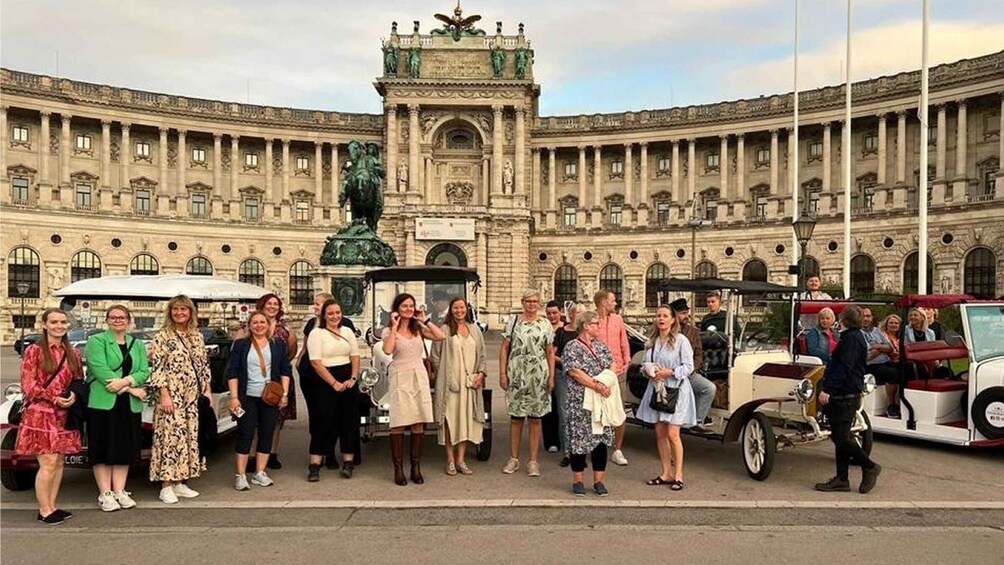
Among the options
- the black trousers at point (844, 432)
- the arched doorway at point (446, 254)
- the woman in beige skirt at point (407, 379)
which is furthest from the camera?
the arched doorway at point (446, 254)

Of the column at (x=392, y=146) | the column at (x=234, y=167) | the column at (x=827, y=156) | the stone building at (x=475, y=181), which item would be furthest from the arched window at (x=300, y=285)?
the column at (x=827, y=156)

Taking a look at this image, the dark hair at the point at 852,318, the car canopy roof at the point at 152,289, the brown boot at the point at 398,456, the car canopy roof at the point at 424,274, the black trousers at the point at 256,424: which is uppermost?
the car canopy roof at the point at 424,274

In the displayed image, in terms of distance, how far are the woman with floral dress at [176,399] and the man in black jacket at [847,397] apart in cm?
716

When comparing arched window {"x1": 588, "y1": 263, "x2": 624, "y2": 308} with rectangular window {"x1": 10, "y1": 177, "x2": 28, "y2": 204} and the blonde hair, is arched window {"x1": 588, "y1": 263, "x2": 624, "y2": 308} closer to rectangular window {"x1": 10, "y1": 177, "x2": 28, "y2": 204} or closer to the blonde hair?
rectangular window {"x1": 10, "y1": 177, "x2": 28, "y2": 204}

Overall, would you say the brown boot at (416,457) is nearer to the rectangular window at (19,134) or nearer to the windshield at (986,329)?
the windshield at (986,329)

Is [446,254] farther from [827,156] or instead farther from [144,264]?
[827,156]

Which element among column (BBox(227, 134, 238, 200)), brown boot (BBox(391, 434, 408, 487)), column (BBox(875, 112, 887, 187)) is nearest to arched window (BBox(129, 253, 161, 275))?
column (BBox(227, 134, 238, 200))

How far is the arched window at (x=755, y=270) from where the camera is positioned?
195ft

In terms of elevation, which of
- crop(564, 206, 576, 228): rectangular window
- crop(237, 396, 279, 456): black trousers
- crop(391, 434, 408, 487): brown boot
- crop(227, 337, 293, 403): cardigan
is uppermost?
crop(564, 206, 576, 228): rectangular window

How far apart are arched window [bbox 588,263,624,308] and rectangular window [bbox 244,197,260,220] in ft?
97.3

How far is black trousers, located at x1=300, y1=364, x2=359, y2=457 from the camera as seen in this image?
949 cm

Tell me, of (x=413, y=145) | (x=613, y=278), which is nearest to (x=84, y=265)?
(x=413, y=145)

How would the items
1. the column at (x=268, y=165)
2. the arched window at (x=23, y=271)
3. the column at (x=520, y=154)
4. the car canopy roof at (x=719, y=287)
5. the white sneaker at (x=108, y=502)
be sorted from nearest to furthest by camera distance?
the white sneaker at (x=108, y=502), the car canopy roof at (x=719, y=287), the arched window at (x=23, y=271), the column at (x=520, y=154), the column at (x=268, y=165)

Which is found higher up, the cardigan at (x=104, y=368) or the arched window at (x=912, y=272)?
the arched window at (x=912, y=272)
